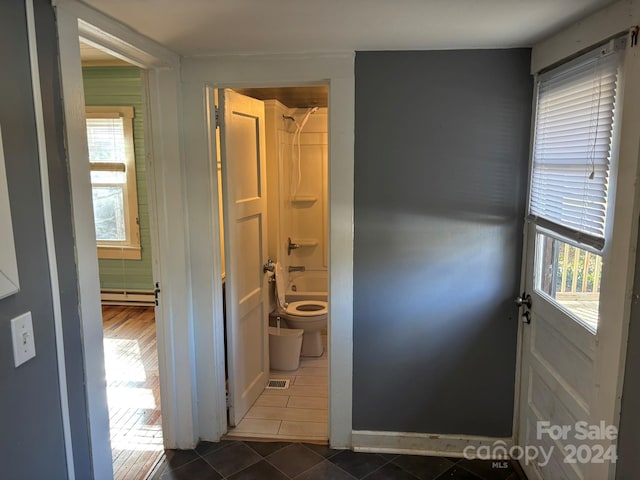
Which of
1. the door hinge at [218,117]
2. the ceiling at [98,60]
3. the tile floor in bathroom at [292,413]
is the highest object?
the ceiling at [98,60]

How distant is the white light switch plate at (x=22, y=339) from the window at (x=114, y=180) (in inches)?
160

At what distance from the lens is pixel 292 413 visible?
303 centimetres

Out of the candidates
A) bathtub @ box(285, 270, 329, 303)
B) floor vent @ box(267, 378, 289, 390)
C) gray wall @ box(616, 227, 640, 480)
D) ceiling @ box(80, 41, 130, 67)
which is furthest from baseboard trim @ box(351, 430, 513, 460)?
ceiling @ box(80, 41, 130, 67)

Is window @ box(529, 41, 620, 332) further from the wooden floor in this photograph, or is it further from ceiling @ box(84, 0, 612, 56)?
the wooden floor

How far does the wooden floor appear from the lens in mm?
2561

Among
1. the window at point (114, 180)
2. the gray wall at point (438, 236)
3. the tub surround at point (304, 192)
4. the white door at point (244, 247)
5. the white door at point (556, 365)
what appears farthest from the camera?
the window at point (114, 180)

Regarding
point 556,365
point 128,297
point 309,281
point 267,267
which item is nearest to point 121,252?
point 128,297

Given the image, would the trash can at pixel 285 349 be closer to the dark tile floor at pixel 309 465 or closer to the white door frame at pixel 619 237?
the dark tile floor at pixel 309 465

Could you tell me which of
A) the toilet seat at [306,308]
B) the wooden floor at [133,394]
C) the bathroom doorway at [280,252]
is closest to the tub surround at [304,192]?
the bathroom doorway at [280,252]

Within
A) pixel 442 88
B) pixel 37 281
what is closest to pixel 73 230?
pixel 37 281

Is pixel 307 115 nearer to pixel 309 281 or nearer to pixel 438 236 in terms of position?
pixel 309 281

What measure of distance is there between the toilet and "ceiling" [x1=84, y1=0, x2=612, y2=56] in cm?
207

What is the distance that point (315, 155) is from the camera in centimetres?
479

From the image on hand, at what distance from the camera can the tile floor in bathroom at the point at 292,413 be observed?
279cm
